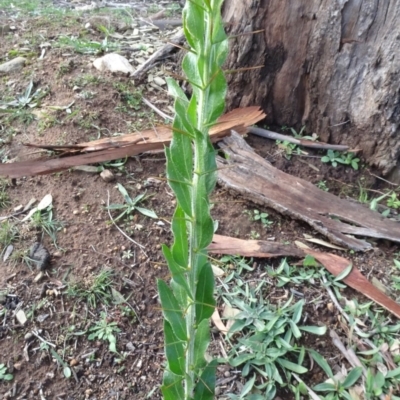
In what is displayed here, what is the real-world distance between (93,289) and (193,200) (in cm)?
84

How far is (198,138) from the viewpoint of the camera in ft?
3.16

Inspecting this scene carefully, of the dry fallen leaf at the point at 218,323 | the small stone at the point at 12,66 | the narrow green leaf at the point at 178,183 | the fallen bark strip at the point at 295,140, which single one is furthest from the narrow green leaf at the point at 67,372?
the small stone at the point at 12,66

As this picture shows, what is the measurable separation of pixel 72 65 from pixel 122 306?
4.62 ft

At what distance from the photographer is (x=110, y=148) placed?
2.16 metres

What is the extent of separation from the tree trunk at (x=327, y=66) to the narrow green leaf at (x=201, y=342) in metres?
A: 1.45

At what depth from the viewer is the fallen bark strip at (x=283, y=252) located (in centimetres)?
181

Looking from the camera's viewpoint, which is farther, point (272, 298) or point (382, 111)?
point (382, 111)

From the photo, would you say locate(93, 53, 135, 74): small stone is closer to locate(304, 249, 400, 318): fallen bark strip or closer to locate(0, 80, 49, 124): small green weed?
locate(0, 80, 49, 124): small green weed

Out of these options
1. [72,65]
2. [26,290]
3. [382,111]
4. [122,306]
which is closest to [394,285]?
[382,111]

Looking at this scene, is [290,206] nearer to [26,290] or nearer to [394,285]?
[394,285]

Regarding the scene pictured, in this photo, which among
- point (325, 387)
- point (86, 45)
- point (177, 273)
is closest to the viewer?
point (177, 273)

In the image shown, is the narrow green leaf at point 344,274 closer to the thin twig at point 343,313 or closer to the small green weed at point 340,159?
the thin twig at point 343,313

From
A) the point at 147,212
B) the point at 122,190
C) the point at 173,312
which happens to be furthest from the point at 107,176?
the point at 173,312

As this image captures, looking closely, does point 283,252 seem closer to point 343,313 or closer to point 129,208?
point 343,313
